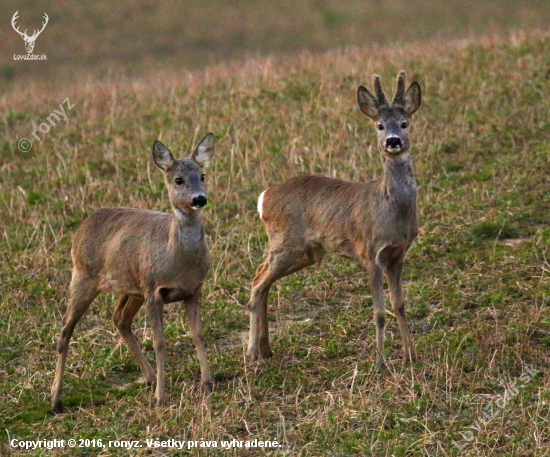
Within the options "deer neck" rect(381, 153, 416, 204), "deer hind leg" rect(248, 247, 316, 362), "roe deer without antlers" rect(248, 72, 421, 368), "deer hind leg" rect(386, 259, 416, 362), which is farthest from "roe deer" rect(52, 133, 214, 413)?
"deer hind leg" rect(386, 259, 416, 362)

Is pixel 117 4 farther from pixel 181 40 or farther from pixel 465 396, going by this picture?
pixel 465 396

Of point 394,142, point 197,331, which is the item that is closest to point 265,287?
point 197,331

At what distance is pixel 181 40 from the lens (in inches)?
1130

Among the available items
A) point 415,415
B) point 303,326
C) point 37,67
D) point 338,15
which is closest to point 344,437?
point 415,415

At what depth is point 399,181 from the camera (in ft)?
26.9

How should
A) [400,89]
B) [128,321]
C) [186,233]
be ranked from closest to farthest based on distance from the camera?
1. [186,233]
2. [400,89]
3. [128,321]

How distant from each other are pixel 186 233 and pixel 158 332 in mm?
753

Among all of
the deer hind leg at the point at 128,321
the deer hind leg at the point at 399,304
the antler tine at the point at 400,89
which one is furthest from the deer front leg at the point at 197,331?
the antler tine at the point at 400,89

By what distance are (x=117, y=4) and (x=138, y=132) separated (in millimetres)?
18072

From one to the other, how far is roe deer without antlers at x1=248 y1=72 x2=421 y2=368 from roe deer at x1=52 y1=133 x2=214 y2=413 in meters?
0.99

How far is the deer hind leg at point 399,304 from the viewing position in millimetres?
8133

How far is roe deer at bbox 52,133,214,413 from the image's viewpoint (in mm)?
7703

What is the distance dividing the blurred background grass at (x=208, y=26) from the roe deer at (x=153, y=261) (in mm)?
17260

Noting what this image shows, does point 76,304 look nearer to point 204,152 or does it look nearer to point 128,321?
point 128,321
